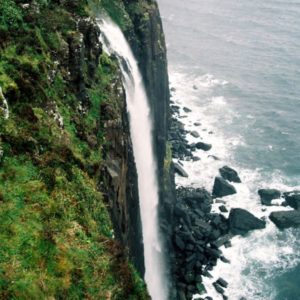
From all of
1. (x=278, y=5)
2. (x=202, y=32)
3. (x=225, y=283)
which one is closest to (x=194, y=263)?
(x=225, y=283)

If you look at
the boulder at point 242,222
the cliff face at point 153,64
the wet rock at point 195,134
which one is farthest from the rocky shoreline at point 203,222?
the wet rock at point 195,134

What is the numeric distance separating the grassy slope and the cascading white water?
1751cm

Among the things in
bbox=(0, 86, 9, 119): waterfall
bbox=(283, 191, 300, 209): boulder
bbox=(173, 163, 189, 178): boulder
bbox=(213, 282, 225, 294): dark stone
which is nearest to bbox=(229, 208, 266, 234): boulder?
bbox=(283, 191, 300, 209): boulder

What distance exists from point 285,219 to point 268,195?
5.49m

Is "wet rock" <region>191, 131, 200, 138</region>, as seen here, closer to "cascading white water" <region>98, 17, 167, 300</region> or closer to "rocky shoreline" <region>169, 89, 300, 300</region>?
"rocky shoreline" <region>169, 89, 300, 300</region>

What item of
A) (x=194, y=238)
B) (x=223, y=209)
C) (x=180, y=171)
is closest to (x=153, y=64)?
(x=180, y=171)

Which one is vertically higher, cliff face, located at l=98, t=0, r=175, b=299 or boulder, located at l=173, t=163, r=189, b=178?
cliff face, located at l=98, t=0, r=175, b=299

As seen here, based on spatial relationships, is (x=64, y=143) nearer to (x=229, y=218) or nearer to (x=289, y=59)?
(x=229, y=218)

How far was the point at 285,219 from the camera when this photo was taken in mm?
60812

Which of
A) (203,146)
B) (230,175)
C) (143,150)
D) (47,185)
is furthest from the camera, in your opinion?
(203,146)

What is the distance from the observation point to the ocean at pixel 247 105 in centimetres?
5491

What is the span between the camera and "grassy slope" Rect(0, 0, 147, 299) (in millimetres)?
15078

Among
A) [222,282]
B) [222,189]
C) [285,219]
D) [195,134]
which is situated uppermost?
[195,134]

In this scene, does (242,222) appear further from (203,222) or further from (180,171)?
(180,171)
